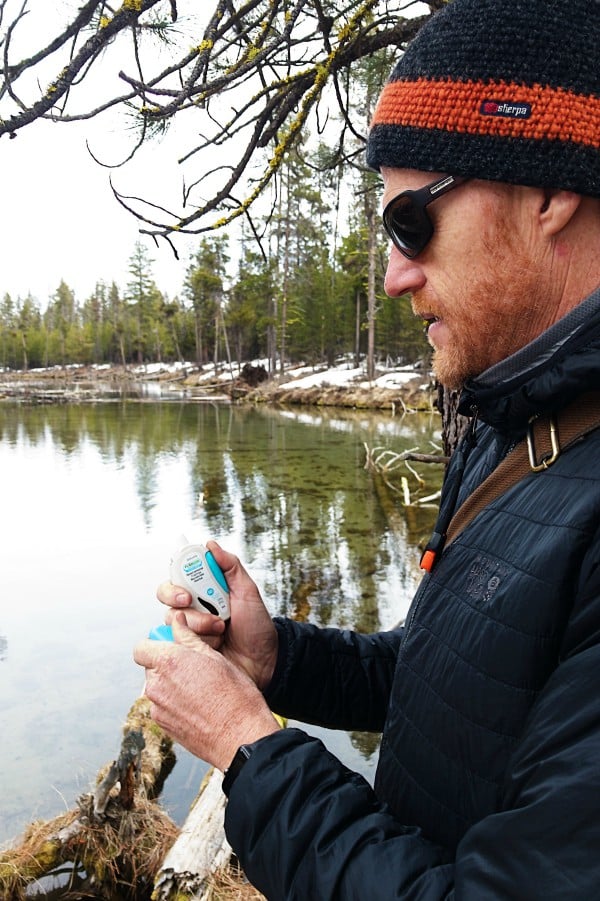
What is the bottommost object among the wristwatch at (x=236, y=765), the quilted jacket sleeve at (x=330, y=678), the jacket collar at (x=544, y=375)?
the quilted jacket sleeve at (x=330, y=678)

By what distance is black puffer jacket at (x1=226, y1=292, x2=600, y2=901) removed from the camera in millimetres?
825

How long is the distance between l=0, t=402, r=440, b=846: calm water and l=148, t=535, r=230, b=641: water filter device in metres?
3.94

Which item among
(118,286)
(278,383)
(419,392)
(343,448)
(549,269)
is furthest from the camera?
(118,286)

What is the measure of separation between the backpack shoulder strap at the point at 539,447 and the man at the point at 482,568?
0.01 metres

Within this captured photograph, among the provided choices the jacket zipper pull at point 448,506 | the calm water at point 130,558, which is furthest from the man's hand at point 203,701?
the calm water at point 130,558

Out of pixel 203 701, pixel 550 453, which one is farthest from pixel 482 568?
pixel 203 701

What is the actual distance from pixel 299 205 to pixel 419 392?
18920 millimetres

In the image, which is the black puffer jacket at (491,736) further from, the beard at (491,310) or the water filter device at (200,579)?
the water filter device at (200,579)

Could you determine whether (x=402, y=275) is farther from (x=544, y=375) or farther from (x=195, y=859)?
(x=195, y=859)

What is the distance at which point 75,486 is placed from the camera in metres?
16.0

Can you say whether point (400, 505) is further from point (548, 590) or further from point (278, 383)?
point (278, 383)

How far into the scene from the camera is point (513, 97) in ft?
3.92

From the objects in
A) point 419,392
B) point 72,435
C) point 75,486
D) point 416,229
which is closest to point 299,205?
point 419,392

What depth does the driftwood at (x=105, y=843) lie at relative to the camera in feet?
13.0
